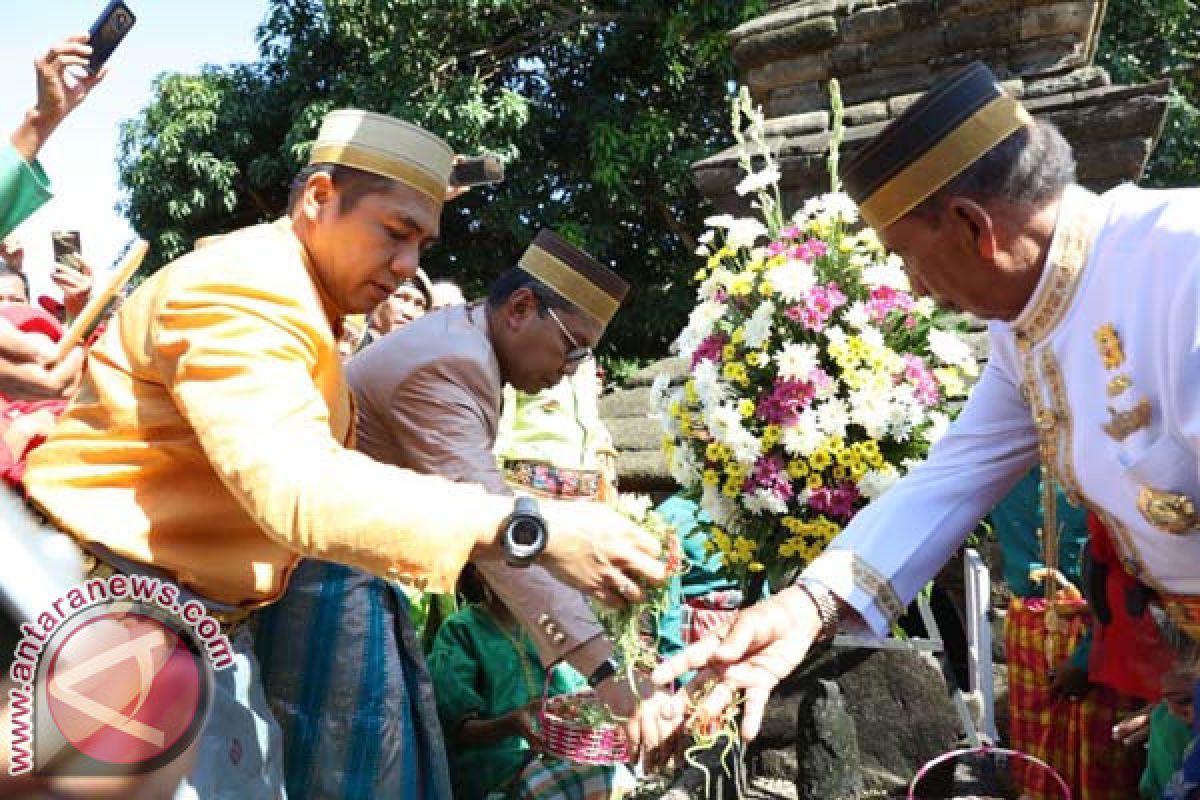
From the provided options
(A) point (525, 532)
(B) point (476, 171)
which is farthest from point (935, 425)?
(A) point (525, 532)

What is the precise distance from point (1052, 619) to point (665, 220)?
40.8ft

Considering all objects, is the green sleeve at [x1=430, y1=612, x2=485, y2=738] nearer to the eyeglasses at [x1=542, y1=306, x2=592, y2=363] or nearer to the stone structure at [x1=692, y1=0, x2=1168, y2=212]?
the eyeglasses at [x1=542, y1=306, x2=592, y2=363]

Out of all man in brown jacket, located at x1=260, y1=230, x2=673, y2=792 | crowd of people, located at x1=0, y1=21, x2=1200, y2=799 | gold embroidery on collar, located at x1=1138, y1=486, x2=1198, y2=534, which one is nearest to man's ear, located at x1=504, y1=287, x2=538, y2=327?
man in brown jacket, located at x1=260, y1=230, x2=673, y2=792

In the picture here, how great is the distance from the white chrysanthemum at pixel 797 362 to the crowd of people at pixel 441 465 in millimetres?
729

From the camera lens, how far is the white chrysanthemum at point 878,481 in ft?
10.3

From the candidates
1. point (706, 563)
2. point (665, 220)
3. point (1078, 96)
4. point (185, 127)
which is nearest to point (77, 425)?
point (706, 563)

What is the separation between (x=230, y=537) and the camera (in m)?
2.05

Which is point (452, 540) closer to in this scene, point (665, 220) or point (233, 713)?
point (233, 713)

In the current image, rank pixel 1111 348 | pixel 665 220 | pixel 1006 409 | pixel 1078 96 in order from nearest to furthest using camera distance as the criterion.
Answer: pixel 1111 348 < pixel 1006 409 < pixel 1078 96 < pixel 665 220

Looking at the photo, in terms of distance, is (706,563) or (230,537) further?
(706,563)

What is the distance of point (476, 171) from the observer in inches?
127

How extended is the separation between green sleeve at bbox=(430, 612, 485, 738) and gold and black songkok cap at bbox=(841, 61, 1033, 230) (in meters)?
2.18

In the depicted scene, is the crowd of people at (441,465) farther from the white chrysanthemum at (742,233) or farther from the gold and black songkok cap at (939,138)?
the white chrysanthemum at (742,233)

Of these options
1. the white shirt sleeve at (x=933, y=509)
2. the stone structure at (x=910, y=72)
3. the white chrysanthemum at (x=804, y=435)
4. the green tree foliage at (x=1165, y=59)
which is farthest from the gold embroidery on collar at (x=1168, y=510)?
the green tree foliage at (x=1165, y=59)
